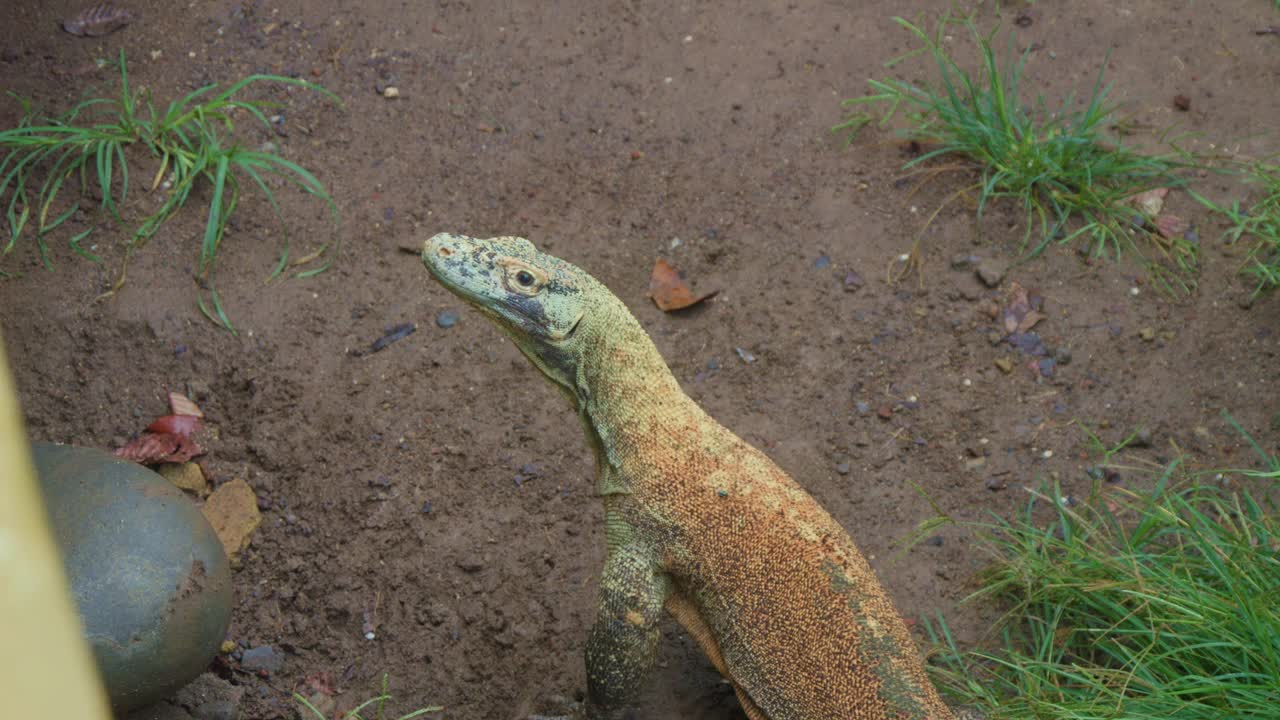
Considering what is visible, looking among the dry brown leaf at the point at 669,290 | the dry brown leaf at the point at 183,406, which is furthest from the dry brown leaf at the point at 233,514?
the dry brown leaf at the point at 669,290

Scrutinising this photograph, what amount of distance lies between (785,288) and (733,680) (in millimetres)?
1929

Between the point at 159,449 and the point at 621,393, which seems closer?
the point at 621,393

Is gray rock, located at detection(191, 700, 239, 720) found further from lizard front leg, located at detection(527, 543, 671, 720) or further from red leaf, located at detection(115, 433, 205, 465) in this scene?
lizard front leg, located at detection(527, 543, 671, 720)

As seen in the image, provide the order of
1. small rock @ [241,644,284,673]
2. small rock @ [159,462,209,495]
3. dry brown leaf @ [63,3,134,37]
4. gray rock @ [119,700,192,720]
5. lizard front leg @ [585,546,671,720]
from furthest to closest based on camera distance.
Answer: dry brown leaf @ [63,3,134,37], small rock @ [159,462,209,495], small rock @ [241,644,284,673], gray rock @ [119,700,192,720], lizard front leg @ [585,546,671,720]

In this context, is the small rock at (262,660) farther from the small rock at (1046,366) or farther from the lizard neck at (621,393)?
the small rock at (1046,366)

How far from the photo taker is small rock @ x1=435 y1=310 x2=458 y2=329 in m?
4.61

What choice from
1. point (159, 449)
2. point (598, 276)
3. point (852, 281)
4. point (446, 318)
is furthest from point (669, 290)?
point (159, 449)

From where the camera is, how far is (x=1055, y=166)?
461 cm

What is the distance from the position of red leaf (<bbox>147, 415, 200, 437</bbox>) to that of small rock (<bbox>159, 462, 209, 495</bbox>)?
127mm

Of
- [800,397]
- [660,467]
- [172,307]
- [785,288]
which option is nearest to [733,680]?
[660,467]

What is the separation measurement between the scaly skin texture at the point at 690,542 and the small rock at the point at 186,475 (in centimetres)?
160

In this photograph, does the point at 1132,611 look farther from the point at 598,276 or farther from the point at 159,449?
the point at 159,449

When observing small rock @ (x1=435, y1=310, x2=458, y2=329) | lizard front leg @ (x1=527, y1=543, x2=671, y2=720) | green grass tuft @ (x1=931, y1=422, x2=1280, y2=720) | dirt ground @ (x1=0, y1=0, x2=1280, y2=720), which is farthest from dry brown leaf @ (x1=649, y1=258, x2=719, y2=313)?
lizard front leg @ (x1=527, y1=543, x2=671, y2=720)

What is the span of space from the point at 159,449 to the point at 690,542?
227 centimetres
